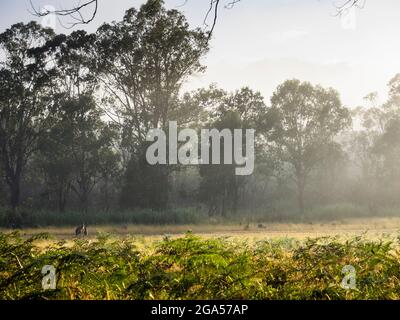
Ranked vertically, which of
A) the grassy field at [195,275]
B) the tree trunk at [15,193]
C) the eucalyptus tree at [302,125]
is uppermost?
the eucalyptus tree at [302,125]

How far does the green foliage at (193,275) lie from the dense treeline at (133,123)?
33.1m

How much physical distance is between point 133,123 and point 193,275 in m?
41.6

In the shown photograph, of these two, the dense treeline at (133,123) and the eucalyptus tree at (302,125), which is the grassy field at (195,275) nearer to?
the dense treeline at (133,123)

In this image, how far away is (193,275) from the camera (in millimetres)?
4051

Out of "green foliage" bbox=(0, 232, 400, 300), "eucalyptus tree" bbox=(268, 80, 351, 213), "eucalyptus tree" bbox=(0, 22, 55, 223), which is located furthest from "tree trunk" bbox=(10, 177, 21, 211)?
"green foliage" bbox=(0, 232, 400, 300)

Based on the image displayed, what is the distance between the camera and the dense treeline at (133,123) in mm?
40969

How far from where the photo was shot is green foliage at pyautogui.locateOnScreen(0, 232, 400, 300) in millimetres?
3623

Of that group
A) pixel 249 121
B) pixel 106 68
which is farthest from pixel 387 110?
Result: pixel 106 68

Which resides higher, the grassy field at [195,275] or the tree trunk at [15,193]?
the tree trunk at [15,193]

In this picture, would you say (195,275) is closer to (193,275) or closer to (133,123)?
(193,275)

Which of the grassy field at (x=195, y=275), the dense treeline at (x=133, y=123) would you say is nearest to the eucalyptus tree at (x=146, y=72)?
the dense treeline at (x=133, y=123)
